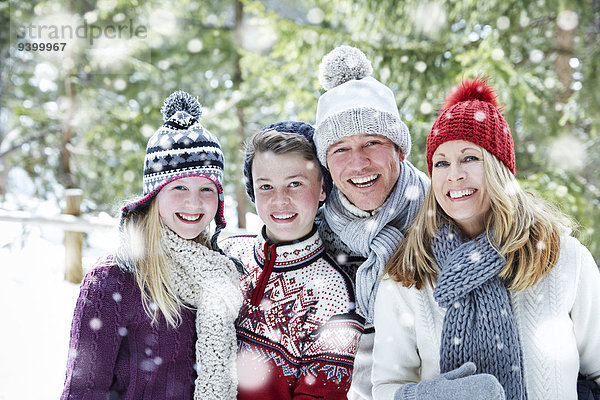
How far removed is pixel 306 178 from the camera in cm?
220

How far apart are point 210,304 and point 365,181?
2.80ft

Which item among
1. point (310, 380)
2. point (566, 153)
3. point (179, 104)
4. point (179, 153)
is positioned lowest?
point (310, 380)

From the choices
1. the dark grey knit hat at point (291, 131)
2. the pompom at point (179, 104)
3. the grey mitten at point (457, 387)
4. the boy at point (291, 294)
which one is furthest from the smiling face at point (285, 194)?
the grey mitten at point (457, 387)

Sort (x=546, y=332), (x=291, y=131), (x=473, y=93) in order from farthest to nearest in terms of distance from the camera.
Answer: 1. (x=291, y=131)
2. (x=473, y=93)
3. (x=546, y=332)

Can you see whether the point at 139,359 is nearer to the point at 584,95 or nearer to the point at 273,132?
the point at 273,132

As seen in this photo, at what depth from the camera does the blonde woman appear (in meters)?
1.63

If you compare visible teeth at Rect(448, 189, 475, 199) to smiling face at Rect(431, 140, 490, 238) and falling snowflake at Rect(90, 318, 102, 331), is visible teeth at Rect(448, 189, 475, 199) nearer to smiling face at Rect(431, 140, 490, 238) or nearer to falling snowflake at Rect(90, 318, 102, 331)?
smiling face at Rect(431, 140, 490, 238)

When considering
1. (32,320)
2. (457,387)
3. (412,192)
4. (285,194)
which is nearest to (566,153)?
(412,192)

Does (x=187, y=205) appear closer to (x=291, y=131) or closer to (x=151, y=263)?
(x=151, y=263)

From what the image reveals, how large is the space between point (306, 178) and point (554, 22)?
5134mm

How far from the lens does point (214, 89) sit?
408 inches

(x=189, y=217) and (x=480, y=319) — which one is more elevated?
(x=189, y=217)

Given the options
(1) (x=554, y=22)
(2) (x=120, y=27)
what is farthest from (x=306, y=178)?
(2) (x=120, y=27)

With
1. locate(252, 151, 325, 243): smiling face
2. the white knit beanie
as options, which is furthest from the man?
locate(252, 151, 325, 243): smiling face
